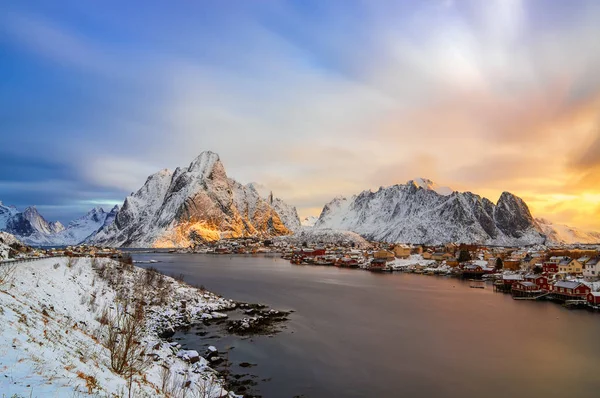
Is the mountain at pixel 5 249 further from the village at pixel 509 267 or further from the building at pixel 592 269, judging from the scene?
the building at pixel 592 269

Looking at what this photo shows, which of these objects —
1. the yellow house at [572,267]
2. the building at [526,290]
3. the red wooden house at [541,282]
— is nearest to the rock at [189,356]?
the building at [526,290]

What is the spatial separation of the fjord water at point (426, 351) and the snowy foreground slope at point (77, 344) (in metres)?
4.31

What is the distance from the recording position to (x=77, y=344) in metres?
12.6

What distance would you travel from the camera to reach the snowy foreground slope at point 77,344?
26.7ft

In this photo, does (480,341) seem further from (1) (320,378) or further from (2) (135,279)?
(2) (135,279)

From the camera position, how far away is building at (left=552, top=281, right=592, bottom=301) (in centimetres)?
4509

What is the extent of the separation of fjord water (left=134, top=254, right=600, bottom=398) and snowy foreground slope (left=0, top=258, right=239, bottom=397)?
4315 millimetres

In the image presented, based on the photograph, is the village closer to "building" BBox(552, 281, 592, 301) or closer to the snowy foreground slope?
"building" BBox(552, 281, 592, 301)

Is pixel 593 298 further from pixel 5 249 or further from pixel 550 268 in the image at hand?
pixel 5 249

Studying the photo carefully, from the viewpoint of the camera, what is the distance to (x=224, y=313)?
3309cm

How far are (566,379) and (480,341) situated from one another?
289 inches

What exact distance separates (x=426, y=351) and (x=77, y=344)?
20705 millimetres

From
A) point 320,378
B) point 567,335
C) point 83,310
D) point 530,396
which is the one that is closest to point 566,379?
point 530,396

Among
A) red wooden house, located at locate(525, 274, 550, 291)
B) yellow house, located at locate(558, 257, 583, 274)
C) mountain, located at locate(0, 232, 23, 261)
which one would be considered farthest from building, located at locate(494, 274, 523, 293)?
mountain, located at locate(0, 232, 23, 261)
